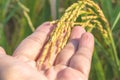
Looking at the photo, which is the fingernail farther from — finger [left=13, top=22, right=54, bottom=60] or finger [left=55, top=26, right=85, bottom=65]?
finger [left=13, top=22, right=54, bottom=60]

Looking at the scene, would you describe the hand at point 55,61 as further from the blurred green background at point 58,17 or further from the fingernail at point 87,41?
the blurred green background at point 58,17

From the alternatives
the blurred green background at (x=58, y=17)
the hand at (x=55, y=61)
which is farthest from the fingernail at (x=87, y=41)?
the blurred green background at (x=58, y=17)

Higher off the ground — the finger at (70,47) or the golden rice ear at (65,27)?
the golden rice ear at (65,27)

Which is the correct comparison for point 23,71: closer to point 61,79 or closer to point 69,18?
point 61,79

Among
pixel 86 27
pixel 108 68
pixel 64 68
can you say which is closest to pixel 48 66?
pixel 64 68

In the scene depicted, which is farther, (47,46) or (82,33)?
(82,33)

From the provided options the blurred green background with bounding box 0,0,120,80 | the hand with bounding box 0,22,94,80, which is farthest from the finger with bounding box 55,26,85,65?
the blurred green background with bounding box 0,0,120,80
